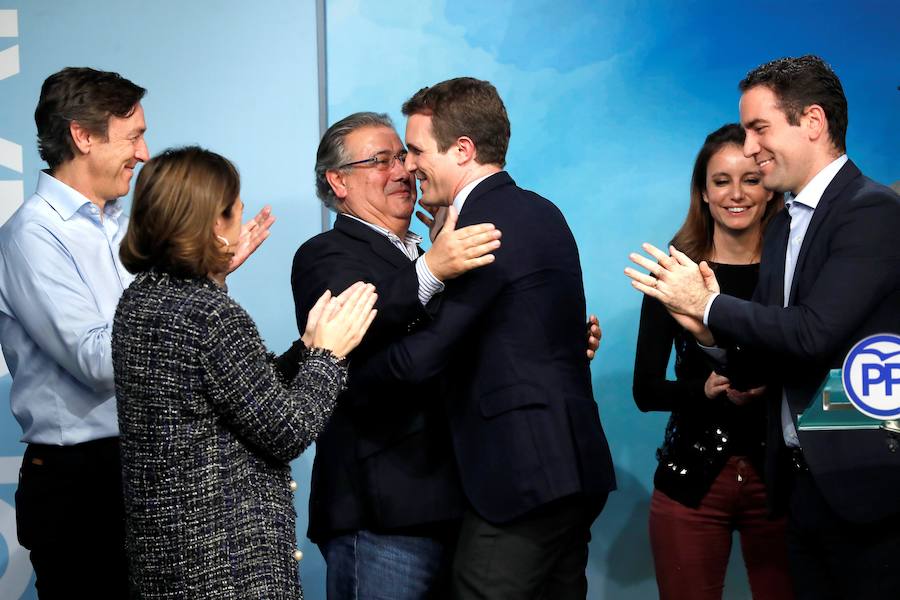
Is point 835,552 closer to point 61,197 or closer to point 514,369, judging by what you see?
point 514,369

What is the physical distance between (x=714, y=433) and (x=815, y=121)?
36.5 inches

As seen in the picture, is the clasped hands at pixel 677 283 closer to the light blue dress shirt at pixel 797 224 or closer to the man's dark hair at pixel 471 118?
the light blue dress shirt at pixel 797 224

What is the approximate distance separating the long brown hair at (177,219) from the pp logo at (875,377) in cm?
118

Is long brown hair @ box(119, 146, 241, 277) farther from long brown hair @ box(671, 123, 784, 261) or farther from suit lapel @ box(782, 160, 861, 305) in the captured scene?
long brown hair @ box(671, 123, 784, 261)

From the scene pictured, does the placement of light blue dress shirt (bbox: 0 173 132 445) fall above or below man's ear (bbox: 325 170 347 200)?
below

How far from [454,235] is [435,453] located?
596 mm

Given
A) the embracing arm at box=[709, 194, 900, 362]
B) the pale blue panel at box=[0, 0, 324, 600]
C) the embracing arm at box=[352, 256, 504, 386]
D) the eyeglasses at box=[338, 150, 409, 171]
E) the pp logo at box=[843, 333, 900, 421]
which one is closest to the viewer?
the pp logo at box=[843, 333, 900, 421]

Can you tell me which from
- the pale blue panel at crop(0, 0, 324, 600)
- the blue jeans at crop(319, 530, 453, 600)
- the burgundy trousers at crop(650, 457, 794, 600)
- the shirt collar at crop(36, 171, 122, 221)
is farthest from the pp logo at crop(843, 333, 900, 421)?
the pale blue panel at crop(0, 0, 324, 600)

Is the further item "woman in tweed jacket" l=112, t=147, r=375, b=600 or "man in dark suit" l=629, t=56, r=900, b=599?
"man in dark suit" l=629, t=56, r=900, b=599

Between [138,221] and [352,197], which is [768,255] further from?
[138,221]

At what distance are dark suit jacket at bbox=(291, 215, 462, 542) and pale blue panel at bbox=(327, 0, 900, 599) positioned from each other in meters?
1.23

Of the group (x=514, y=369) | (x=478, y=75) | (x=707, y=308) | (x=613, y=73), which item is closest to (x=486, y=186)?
(x=514, y=369)

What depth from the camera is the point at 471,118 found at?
7.86 ft

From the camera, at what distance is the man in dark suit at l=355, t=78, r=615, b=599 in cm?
217
